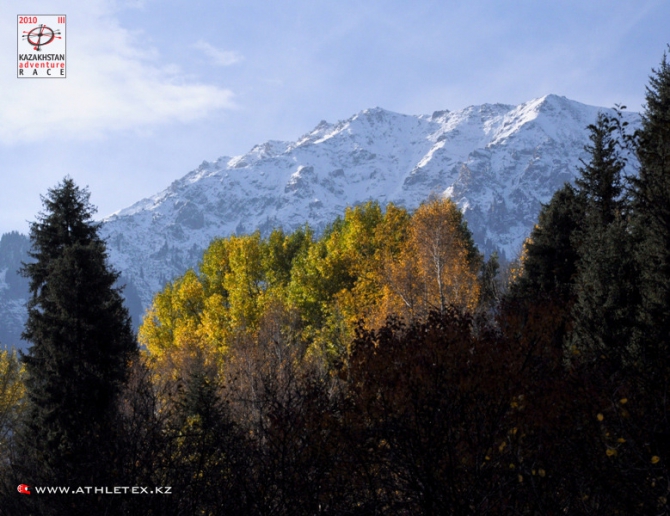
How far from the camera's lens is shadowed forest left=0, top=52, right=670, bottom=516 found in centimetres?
1014

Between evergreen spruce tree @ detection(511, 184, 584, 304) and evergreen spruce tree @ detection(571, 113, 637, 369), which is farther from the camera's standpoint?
evergreen spruce tree @ detection(511, 184, 584, 304)

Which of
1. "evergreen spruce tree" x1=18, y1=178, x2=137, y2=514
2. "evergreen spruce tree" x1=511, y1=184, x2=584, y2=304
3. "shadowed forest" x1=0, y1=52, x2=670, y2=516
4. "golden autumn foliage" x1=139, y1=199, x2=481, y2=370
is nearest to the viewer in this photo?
"shadowed forest" x1=0, y1=52, x2=670, y2=516

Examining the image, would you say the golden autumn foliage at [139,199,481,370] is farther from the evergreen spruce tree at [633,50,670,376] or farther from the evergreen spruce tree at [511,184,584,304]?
the evergreen spruce tree at [633,50,670,376]

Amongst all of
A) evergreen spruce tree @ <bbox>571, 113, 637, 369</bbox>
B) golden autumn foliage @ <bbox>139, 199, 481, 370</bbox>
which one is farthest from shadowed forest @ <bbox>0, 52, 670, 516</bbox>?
golden autumn foliage @ <bbox>139, 199, 481, 370</bbox>

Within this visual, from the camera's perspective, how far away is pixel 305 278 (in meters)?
40.0

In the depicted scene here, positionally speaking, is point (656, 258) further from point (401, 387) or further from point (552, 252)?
point (552, 252)

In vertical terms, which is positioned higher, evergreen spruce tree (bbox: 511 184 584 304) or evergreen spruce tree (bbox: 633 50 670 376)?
evergreen spruce tree (bbox: 511 184 584 304)

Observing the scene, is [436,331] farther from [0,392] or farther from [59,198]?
[0,392]

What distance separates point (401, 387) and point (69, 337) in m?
15.2

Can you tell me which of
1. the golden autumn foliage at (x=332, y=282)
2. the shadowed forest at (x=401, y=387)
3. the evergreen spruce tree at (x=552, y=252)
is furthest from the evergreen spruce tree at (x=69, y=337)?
the evergreen spruce tree at (x=552, y=252)

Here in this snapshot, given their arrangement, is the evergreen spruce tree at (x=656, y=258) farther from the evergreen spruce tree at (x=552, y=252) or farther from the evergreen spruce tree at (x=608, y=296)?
the evergreen spruce tree at (x=552, y=252)

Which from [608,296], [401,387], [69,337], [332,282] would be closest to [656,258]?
[608,296]

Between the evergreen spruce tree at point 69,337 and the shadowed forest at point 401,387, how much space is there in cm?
8

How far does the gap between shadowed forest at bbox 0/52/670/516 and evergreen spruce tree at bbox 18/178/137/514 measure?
82 millimetres
